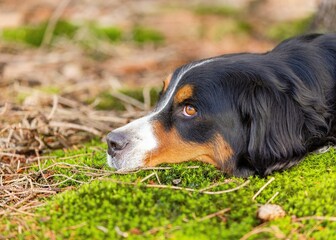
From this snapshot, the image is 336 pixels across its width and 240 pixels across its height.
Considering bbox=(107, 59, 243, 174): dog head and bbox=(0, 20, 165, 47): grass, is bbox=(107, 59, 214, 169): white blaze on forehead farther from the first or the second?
bbox=(0, 20, 165, 47): grass

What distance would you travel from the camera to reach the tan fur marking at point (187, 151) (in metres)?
3.78

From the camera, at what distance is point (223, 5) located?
11547 mm

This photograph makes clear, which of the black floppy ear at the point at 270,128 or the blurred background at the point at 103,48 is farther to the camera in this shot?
the blurred background at the point at 103,48

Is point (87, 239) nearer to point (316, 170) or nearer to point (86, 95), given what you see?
point (316, 170)

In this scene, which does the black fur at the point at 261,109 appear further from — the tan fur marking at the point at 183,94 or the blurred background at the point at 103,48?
the blurred background at the point at 103,48

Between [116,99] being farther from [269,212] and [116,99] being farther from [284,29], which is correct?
[284,29]

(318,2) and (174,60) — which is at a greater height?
(318,2)

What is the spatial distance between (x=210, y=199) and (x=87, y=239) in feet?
2.48

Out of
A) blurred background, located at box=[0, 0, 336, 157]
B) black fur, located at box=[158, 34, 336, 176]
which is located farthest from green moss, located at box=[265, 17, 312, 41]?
black fur, located at box=[158, 34, 336, 176]

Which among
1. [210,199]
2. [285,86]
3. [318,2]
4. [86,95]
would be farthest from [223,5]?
[210,199]

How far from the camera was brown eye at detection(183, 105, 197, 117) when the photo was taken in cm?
392

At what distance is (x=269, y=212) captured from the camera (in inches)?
122

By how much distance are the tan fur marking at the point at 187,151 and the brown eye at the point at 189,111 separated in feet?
0.57

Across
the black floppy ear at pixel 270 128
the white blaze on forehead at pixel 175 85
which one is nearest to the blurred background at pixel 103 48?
the white blaze on forehead at pixel 175 85
